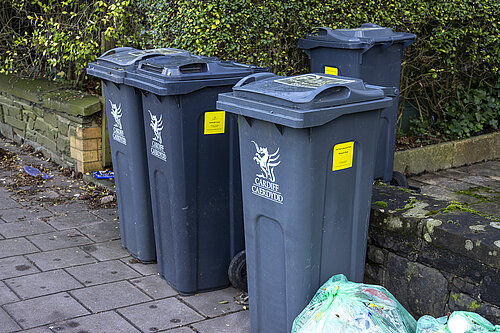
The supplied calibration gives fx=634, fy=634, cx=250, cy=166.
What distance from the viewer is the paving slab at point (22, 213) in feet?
19.3

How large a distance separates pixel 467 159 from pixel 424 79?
1163 mm

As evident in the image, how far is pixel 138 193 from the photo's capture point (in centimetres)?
484

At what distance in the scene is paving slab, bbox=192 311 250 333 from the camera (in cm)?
401

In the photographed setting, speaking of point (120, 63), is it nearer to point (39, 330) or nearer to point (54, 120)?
point (39, 330)

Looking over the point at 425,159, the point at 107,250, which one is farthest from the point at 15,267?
the point at 425,159

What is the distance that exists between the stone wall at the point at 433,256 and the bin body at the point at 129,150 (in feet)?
5.73

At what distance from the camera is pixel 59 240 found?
5.40 meters

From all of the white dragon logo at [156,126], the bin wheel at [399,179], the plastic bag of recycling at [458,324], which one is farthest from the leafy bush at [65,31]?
the plastic bag of recycling at [458,324]

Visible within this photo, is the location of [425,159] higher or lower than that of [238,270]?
lower

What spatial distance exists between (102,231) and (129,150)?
117 cm

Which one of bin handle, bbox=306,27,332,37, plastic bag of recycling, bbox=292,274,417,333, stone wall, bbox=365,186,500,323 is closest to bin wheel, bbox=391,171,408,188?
bin handle, bbox=306,27,332,37

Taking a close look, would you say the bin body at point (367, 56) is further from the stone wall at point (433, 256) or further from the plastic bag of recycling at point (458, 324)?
the plastic bag of recycling at point (458, 324)

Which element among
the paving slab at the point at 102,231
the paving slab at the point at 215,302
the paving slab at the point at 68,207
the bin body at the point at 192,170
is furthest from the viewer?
the paving slab at the point at 68,207

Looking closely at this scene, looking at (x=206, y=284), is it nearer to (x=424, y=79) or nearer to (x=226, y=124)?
(x=226, y=124)
